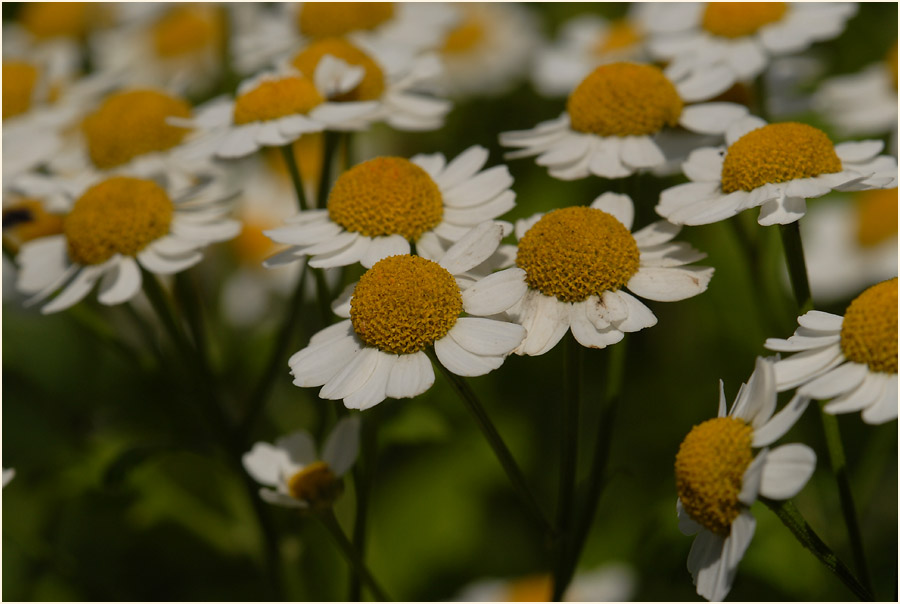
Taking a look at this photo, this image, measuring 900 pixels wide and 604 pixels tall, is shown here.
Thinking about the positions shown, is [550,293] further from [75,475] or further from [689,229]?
[75,475]

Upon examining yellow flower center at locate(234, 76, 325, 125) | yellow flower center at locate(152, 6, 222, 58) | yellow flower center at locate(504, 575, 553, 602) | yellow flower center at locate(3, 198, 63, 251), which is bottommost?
yellow flower center at locate(504, 575, 553, 602)

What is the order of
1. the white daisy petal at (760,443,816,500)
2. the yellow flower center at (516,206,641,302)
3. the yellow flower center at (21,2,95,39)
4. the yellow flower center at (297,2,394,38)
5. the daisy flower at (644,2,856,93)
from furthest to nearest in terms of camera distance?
the yellow flower center at (21,2,95,39) < the yellow flower center at (297,2,394,38) < the daisy flower at (644,2,856,93) < the yellow flower center at (516,206,641,302) < the white daisy petal at (760,443,816,500)

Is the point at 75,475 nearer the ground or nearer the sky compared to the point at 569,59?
nearer the ground

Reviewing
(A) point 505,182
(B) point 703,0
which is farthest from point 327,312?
(B) point 703,0

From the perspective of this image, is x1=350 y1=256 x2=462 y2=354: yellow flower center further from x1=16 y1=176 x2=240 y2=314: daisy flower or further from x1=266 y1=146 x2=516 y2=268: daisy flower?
x1=16 y1=176 x2=240 y2=314: daisy flower

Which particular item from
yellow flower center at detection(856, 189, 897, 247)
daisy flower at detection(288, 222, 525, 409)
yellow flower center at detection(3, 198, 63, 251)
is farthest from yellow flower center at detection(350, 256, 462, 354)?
yellow flower center at detection(856, 189, 897, 247)

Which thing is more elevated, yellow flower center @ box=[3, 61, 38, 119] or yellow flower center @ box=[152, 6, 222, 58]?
yellow flower center @ box=[3, 61, 38, 119]
